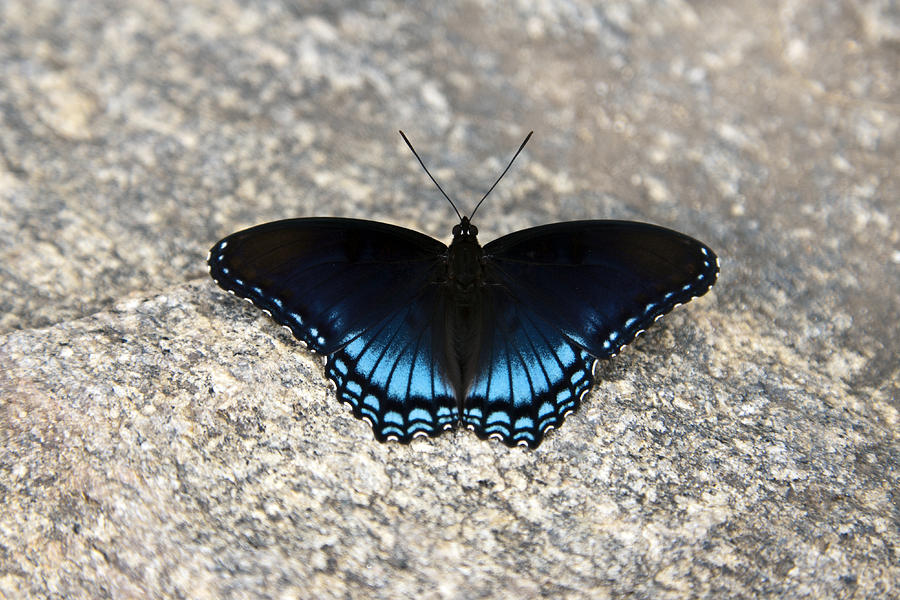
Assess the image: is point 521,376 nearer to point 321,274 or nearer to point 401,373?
point 401,373

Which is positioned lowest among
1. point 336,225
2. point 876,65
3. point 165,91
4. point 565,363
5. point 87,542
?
point 87,542

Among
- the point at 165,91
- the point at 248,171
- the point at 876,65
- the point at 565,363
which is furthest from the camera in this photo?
the point at 876,65

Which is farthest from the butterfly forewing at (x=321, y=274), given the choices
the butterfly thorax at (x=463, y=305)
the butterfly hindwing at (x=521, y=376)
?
the butterfly hindwing at (x=521, y=376)

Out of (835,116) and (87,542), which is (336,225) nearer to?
(87,542)

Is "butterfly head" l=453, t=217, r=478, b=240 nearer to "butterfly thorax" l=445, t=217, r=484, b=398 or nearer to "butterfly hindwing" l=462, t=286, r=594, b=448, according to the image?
"butterfly thorax" l=445, t=217, r=484, b=398

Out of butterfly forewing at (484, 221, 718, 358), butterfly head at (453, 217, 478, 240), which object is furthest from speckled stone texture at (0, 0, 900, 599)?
butterfly head at (453, 217, 478, 240)

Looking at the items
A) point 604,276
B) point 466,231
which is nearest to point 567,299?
point 604,276

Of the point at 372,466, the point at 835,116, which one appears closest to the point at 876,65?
the point at 835,116
